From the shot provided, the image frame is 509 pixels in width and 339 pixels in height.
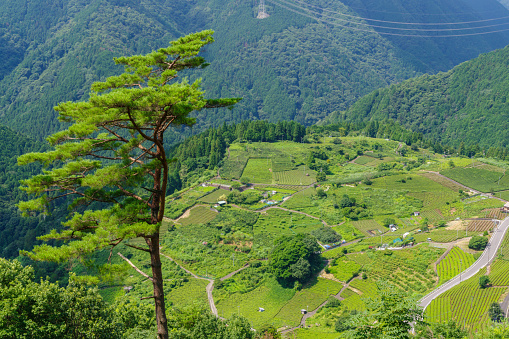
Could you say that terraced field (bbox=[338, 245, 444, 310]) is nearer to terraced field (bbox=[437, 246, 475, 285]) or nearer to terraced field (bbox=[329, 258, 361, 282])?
terraced field (bbox=[329, 258, 361, 282])

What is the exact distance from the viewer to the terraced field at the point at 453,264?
5547 cm

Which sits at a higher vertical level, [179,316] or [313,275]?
[179,316]

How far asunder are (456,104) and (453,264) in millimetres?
127088

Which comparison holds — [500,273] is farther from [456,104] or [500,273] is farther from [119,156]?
[456,104]

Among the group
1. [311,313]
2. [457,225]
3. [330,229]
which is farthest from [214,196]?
[457,225]

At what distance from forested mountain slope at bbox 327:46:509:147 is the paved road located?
88.4 metres

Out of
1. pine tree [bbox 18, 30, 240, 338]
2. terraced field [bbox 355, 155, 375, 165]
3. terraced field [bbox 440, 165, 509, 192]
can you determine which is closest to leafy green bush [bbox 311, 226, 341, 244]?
terraced field [bbox 440, 165, 509, 192]

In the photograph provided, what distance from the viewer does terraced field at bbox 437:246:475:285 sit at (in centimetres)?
5547

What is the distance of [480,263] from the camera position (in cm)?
5850

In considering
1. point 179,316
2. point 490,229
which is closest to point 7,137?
point 179,316

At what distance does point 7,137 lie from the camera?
405ft

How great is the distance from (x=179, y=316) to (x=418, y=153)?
310ft

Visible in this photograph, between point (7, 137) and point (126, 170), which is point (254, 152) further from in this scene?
point (126, 170)

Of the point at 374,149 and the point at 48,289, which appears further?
the point at 374,149
